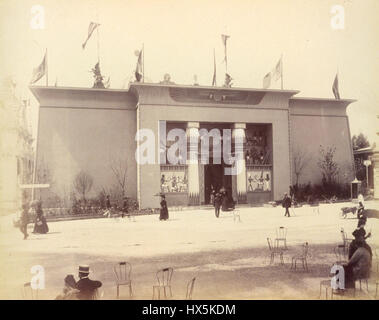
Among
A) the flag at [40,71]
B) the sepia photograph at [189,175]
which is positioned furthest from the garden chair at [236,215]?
the flag at [40,71]

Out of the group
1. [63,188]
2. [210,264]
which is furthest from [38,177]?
[210,264]

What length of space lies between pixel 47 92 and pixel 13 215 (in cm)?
264

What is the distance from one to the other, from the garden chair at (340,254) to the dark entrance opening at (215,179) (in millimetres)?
2576

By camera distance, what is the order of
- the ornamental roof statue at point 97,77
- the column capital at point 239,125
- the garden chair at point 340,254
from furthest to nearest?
the column capital at point 239,125 → the ornamental roof statue at point 97,77 → the garden chair at point 340,254

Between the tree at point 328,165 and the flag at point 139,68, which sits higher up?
the flag at point 139,68

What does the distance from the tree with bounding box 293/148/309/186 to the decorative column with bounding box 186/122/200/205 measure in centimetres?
226

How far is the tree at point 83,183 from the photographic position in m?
8.77

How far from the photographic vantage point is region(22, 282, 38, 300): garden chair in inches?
288

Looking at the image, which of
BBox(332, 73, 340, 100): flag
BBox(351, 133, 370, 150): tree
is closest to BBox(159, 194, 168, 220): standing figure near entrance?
BBox(351, 133, 370, 150): tree

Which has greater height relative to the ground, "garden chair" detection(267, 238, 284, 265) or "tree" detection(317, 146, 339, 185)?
"tree" detection(317, 146, 339, 185)

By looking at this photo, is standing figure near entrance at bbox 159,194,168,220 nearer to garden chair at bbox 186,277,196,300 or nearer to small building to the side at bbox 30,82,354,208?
small building to the side at bbox 30,82,354,208

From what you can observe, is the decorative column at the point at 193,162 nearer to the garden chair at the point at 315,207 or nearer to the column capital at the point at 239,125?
the column capital at the point at 239,125
